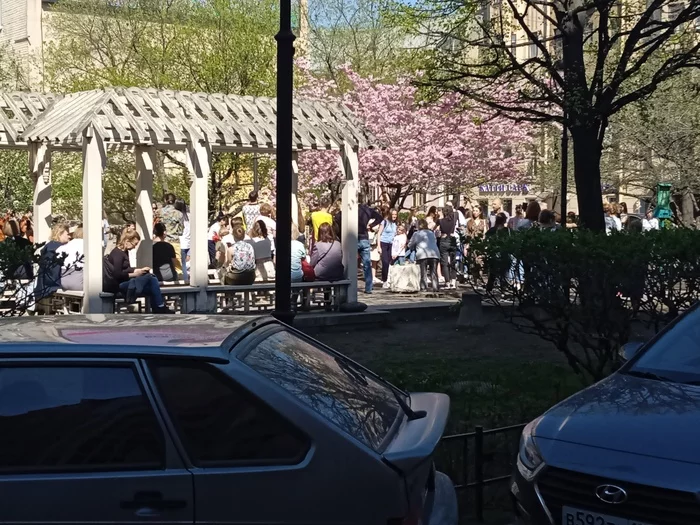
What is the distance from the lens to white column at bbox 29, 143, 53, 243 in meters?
17.9

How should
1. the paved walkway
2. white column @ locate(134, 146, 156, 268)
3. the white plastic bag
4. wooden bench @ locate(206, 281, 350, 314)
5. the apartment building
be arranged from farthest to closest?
the apartment building
the white plastic bag
the paved walkway
white column @ locate(134, 146, 156, 268)
wooden bench @ locate(206, 281, 350, 314)

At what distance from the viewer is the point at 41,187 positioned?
1814 cm

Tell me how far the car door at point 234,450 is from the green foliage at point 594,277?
226 inches

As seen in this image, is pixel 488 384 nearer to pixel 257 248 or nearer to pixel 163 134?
pixel 163 134

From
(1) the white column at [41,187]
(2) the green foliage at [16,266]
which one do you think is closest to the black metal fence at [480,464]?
(2) the green foliage at [16,266]

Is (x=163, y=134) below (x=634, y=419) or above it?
above

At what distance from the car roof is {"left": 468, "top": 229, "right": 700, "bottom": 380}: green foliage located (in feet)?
15.9

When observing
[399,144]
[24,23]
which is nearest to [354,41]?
[399,144]

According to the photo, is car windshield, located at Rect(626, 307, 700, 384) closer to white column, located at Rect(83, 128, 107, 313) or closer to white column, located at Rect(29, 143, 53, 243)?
white column, located at Rect(83, 128, 107, 313)

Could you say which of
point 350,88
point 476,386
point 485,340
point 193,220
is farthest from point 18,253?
point 350,88

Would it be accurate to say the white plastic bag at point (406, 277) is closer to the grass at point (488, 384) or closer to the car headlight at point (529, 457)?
the grass at point (488, 384)

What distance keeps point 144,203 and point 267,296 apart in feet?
14.0

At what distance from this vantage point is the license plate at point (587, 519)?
4820mm

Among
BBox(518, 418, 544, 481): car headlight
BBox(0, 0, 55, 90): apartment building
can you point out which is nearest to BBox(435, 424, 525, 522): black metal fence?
BBox(518, 418, 544, 481): car headlight
